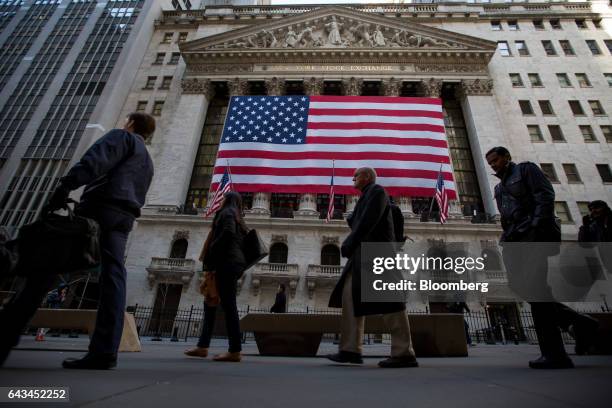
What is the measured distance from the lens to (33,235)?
7.18ft

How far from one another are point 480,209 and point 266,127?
623 inches

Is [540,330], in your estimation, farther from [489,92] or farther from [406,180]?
[489,92]

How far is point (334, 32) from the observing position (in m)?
27.8

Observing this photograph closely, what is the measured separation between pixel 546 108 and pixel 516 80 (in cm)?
357

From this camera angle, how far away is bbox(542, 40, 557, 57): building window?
91.2 ft

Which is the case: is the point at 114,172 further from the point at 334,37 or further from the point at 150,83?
the point at 150,83

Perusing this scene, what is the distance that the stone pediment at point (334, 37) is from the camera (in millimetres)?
26797

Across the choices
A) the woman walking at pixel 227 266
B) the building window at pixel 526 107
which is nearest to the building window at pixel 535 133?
the building window at pixel 526 107

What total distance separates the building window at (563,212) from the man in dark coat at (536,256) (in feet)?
70.4

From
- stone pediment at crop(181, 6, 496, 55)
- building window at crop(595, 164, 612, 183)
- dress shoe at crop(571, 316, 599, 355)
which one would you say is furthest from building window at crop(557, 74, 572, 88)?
dress shoe at crop(571, 316, 599, 355)

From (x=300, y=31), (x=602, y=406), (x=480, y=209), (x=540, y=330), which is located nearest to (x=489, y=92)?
(x=480, y=209)

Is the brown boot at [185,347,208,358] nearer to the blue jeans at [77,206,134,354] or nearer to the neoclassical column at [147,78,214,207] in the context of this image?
the blue jeans at [77,206,134,354]

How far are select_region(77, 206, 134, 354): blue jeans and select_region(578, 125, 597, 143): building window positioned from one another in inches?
1198

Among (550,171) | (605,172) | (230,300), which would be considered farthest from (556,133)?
(230,300)
